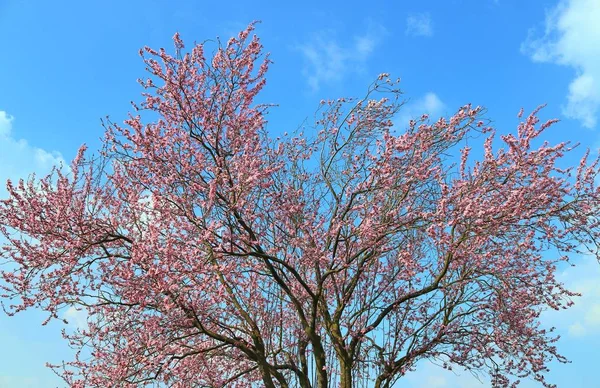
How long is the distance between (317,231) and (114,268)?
3.23 metres

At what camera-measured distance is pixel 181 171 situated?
27.0ft

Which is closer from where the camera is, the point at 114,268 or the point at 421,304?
the point at 114,268

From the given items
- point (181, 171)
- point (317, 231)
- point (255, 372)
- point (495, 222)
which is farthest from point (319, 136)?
point (255, 372)

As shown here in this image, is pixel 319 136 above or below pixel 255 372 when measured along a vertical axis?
above

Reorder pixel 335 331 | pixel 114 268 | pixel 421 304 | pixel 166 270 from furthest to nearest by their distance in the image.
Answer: pixel 421 304, pixel 335 331, pixel 114 268, pixel 166 270

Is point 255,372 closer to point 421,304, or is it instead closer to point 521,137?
point 421,304

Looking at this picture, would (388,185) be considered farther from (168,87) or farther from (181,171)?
(168,87)

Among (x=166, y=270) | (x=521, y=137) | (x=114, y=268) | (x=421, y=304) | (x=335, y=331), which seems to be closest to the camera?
(x=166, y=270)

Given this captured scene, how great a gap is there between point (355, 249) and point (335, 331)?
1.48 metres

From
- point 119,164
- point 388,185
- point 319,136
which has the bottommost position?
point 388,185

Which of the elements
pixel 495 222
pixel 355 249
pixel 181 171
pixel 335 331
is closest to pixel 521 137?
pixel 495 222

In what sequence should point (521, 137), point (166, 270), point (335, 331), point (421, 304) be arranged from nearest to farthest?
1. point (166, 270)
2. point (521, 137)
3. point (335, 331)
4. point (421, 304)

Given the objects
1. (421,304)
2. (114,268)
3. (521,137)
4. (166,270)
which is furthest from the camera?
(421,304)

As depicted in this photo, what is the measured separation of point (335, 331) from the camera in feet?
30.6
